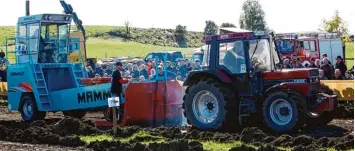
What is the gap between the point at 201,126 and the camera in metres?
15.5

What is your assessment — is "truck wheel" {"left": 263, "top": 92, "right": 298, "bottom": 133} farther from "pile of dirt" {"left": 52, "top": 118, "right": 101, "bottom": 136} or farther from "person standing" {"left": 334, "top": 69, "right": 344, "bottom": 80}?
"person standing" {"left": 334, "top": 69, "right": 344, "bottom": 80}

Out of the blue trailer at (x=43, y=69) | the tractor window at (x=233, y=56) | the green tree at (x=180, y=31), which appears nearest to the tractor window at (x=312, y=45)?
the blue trailer at (x=43, y=69)

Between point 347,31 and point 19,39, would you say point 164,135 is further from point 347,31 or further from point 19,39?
point 347,31

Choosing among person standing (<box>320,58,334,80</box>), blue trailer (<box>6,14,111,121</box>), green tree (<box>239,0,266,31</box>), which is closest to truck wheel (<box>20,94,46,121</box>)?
blue trailer (<box>6,14,111,121</box>)

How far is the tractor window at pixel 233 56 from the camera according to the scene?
1501cm

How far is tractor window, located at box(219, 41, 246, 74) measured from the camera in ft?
49.2

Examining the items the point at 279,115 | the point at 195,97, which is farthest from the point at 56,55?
the point at 279,115

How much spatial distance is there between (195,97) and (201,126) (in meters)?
0.64

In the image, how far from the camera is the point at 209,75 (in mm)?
15477

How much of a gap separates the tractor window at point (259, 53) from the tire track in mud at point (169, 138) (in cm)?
173

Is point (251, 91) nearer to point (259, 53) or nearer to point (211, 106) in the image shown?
point (259, 53)

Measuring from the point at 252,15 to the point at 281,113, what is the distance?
67565 mm

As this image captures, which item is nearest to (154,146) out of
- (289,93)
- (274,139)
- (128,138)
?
(274,139)

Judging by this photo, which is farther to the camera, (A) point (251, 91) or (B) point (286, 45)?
(B) point (286, 45)
